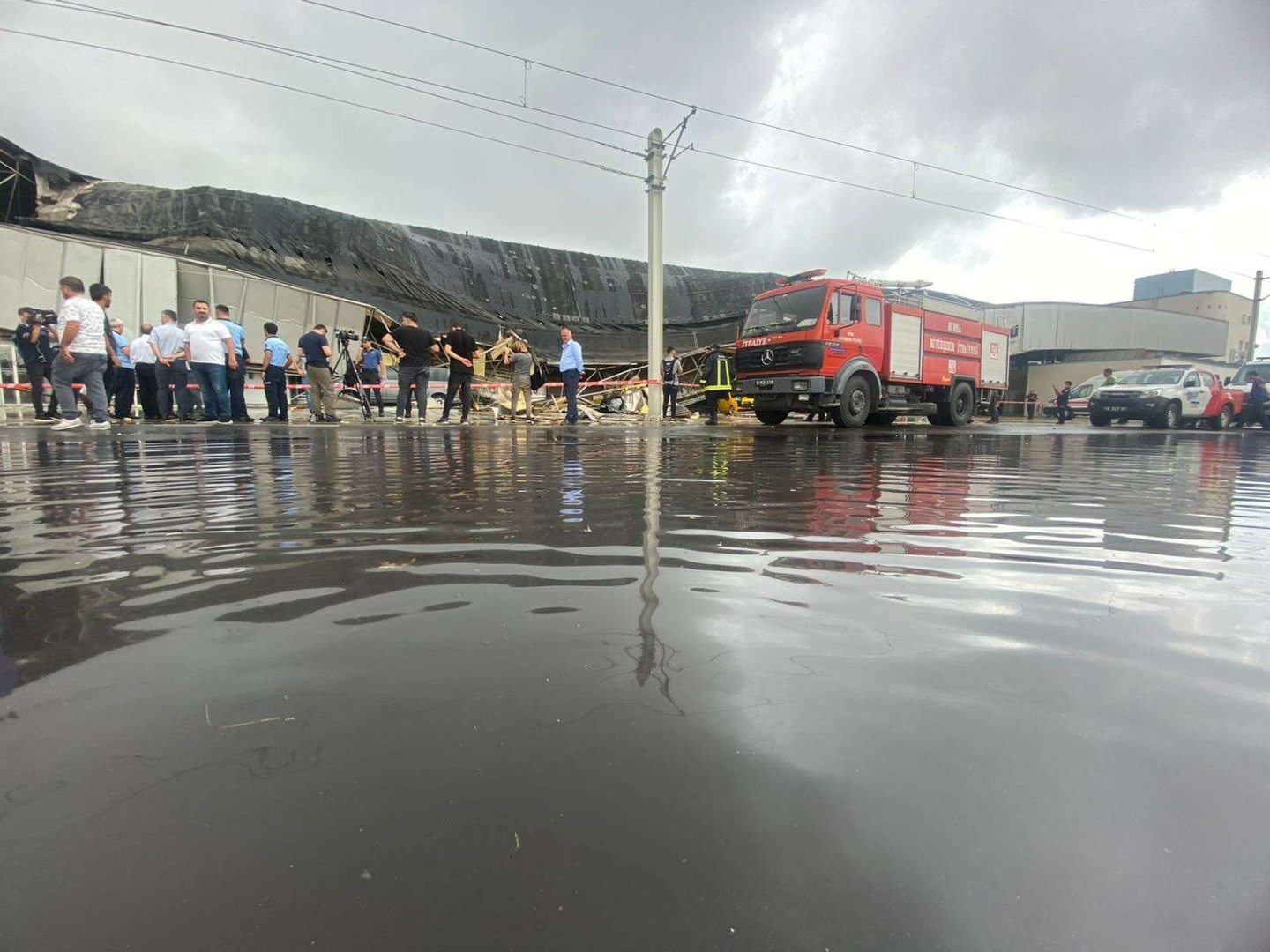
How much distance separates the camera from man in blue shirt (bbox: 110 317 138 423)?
9.82 metres

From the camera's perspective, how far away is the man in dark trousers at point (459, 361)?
10.3 meters

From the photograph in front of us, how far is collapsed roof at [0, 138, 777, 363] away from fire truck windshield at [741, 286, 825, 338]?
25.2 ft

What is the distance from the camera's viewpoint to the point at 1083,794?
889mm

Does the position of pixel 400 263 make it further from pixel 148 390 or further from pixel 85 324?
pixel 85 324

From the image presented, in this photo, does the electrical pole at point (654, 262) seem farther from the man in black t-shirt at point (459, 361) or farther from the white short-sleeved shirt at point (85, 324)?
→ the white short-sleeved shirt at point (85, 324)

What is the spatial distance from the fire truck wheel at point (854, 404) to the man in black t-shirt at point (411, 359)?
7.40 metres

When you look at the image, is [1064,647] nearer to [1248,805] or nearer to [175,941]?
[1248,805]

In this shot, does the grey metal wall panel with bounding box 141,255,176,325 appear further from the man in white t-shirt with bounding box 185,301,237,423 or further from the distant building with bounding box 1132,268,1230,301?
the distant building with bounding box 1132,268,1230,301

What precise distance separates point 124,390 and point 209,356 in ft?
8.28

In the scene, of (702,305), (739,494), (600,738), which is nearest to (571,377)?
(739,494)

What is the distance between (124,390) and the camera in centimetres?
1023

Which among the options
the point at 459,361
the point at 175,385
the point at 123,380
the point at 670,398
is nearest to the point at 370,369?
the point at 175,385

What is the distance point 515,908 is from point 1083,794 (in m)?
0.81

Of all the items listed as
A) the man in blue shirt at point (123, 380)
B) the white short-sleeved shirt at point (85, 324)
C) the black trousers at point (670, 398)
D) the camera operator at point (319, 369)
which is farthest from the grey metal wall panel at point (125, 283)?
the black trousers at point (670, 398)
